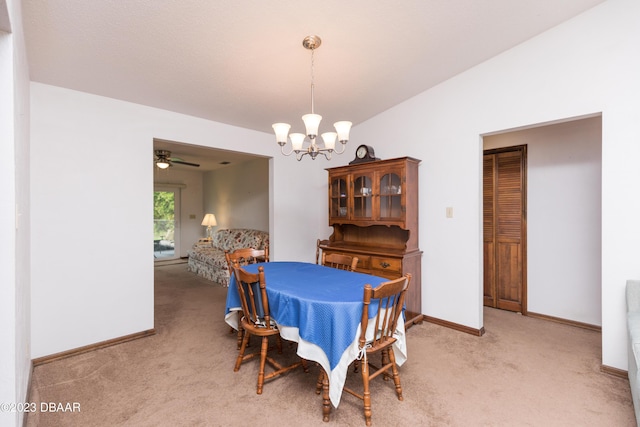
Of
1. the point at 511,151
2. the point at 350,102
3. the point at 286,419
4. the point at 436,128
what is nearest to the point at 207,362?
the point at 286,419

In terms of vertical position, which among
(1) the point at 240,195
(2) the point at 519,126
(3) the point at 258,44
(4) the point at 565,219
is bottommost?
(4) the point at 565,219

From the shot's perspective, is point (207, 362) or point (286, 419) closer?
point (286, 419)

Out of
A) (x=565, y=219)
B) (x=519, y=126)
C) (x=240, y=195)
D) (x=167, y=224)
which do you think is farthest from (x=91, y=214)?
(x=167, y=224)

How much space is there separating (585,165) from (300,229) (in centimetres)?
344

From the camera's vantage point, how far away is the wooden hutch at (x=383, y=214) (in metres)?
3.33

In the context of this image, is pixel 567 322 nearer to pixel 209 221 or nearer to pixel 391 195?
pixel 391 195

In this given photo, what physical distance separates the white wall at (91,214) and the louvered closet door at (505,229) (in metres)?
3.62

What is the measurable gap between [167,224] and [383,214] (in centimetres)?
634

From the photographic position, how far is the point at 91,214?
276cm

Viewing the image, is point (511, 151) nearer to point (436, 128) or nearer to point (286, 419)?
point (436, 128)

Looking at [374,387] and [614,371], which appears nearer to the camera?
[374,387]

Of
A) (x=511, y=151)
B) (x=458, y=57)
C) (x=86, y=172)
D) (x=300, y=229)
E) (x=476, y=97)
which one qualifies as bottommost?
(x=300, y=229)

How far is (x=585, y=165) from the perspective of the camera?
127 inches

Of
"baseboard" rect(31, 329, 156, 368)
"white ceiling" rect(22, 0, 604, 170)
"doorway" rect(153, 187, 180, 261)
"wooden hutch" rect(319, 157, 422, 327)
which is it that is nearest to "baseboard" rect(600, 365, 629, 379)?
"wooden hutch" rect(319, 157, 422, 327)
